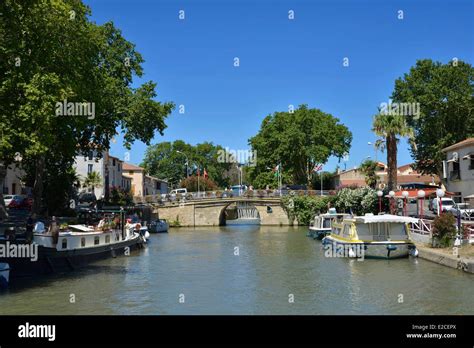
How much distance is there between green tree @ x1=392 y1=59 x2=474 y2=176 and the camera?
193 ft

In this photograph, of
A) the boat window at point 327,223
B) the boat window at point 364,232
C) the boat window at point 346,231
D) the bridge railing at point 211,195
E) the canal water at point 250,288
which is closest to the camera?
the canal water at point 250,288

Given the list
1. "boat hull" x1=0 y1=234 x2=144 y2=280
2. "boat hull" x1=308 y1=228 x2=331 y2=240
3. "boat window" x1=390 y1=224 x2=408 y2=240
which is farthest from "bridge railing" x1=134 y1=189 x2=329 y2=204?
"boat window" x1=390 y1=224 x2=408 y2=240

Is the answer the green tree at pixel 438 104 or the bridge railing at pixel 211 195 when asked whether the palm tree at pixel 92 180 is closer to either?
the bridge railing at pixel 211 195

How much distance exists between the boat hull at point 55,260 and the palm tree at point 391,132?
2506cm

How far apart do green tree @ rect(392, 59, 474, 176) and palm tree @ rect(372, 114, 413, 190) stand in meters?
11.5

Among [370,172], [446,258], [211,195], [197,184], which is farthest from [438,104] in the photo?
[197,184]

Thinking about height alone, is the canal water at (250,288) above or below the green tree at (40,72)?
below

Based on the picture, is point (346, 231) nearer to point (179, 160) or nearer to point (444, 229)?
point (444, 229)

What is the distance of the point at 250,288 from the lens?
72.1 feet

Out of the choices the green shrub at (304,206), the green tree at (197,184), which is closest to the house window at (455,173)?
the green shrub at (304,206)

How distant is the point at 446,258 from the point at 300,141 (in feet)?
191

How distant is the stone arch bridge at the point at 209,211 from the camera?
7562cm

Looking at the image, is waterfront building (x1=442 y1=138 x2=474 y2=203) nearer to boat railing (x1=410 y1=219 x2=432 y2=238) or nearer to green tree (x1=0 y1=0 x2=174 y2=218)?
boat railing (x1=410 y1=219 x2=432 y2=238)
